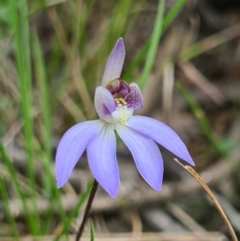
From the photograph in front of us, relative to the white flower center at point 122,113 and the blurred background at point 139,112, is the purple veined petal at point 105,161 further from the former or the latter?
the blurred background at point 139,112

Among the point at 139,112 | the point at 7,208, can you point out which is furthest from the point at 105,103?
the point at 139,112

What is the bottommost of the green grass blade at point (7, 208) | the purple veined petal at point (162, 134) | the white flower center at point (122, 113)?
the green grass blade at point (7, 208)

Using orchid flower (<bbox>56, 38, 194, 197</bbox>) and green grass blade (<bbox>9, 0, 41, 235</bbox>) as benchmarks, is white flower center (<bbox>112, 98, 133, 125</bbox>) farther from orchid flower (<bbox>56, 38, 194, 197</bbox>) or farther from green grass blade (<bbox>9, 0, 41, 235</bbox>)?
green grass blade (<bbox>9, 0, 41, 235</bbox>)

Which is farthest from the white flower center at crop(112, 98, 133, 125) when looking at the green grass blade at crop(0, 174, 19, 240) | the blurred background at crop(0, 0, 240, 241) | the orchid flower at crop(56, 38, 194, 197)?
the green grass blade at crop(0, 174, 19, 240)

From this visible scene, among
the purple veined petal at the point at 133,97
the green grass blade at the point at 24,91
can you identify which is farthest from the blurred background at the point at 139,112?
the purple veined petal at the point at 133,97

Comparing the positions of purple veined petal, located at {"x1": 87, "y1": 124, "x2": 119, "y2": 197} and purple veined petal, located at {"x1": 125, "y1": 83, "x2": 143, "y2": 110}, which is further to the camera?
purple veined petal, located at {"x1": 125, "y1": 83, "x2": 143, "y2": 110}

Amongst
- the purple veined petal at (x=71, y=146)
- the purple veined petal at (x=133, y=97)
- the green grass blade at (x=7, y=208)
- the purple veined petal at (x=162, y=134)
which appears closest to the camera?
the purple veined petal at (x=71, y=146)

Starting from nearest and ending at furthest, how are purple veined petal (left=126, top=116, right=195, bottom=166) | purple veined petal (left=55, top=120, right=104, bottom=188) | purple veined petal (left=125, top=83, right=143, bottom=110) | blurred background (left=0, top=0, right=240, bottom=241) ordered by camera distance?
purple veined petal (left=55, top=120, right=104, bottom=188) → purple veined petal (left=126, top=116, right=195, bottom=166) → purple veined petal (left=125, top=83, right=143, bottom=110) → blurred background (left=0, top=0, right=240, bottom=241)

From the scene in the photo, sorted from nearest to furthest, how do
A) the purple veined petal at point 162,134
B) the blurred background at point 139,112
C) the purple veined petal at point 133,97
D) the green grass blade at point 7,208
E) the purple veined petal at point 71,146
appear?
the purple veined petal at point 71,146
the purple veined petal at point 162,134
the purple veined petal at point 133,97
the green grass blade at point 7,208
the blurred background at point 139,112
